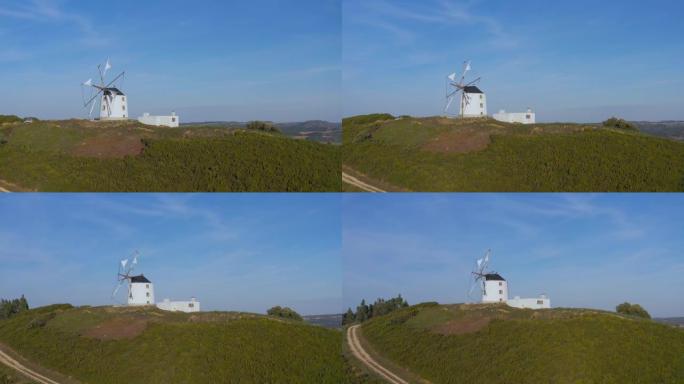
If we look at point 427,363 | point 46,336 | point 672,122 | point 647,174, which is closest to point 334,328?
point 427,363

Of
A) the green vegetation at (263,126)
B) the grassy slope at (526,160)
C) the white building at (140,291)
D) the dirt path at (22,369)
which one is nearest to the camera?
the dirt path at (22,369)

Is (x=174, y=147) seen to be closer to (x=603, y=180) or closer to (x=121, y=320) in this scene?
(x=121, y=320)

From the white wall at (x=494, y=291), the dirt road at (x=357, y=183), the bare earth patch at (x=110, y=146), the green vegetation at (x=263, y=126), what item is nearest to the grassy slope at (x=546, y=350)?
the white wall at (x=494, y=291)

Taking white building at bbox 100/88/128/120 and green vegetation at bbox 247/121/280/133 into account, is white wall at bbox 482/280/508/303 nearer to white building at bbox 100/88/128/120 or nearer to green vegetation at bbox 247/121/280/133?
green vegetation at bbox 247/121/280/133

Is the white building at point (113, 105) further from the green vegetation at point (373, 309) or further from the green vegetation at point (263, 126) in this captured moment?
the green vegetation at point (373, 309)

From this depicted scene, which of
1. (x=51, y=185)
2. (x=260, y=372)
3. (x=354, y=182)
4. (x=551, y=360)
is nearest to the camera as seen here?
(x=551, y=360)

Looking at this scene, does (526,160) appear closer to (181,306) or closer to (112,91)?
(181,306)
